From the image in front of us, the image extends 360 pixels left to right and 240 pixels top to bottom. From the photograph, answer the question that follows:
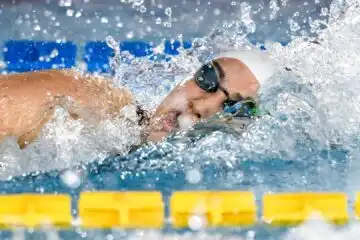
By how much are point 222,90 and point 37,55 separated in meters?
1.45

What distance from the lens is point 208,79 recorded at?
2.10 metres

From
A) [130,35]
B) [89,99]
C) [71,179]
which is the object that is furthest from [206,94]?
[130,35]

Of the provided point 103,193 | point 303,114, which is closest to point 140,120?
point 303,114

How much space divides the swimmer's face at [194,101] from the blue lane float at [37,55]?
4.00ft

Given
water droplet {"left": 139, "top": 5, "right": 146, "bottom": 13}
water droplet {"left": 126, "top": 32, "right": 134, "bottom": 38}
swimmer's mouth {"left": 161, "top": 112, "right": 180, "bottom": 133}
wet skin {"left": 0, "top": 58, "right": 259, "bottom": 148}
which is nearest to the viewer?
wet skin {"left": 0, "top": 58, "right": 259, "bottom": 148}

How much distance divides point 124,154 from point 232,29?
171 cm

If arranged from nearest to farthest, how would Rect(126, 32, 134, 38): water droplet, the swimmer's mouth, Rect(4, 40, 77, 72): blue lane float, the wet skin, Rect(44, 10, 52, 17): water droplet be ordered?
the wet skin, the swimmer's mouth, Rect(4, 40, 77, 72): blue lane float, Rect(126, 32, 134, 38): water droplet, Rect(44, 10, 52, 17): water droplet

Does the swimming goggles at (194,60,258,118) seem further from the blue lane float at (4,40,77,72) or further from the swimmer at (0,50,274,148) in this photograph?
the blue lane float at (4,40,77,72)

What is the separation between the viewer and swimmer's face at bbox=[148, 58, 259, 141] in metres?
2.07

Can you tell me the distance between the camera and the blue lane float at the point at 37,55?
321cm

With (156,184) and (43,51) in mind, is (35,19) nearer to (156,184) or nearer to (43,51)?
(43,51)

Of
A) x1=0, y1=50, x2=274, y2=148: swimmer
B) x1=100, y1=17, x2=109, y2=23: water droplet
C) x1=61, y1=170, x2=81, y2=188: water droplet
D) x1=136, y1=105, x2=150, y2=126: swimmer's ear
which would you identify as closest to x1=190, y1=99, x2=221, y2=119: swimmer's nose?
x1=0, y1=50, x2=274, y2=148: swimmer

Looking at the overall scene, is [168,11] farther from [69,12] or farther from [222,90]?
[222,90]

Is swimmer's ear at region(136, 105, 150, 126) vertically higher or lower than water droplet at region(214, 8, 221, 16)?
lower
